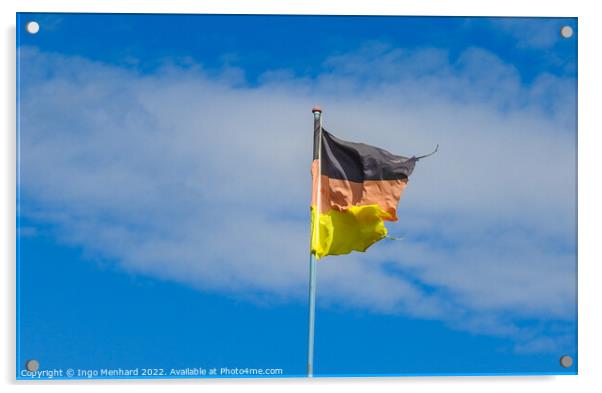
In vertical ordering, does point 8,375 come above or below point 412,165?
below

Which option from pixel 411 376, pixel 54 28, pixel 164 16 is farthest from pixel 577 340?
pixel 54 28

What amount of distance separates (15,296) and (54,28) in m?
3.31

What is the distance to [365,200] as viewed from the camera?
15.9m

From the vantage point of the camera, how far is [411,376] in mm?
15031

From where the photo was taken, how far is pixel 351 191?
15.9 m

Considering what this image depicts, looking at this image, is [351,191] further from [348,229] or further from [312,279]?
[312,279]

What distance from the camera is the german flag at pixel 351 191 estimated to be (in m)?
15.5

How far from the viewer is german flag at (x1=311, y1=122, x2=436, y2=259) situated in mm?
15477

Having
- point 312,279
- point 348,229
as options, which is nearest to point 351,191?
point 348,229

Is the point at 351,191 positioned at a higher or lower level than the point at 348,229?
higher

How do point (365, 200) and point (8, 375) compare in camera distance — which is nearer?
point (8, 375)

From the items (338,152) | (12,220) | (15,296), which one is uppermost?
(338,152)

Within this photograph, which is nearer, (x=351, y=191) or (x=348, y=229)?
(x=348, y=229)

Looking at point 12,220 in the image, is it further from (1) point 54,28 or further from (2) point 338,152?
(2) point 338,152
